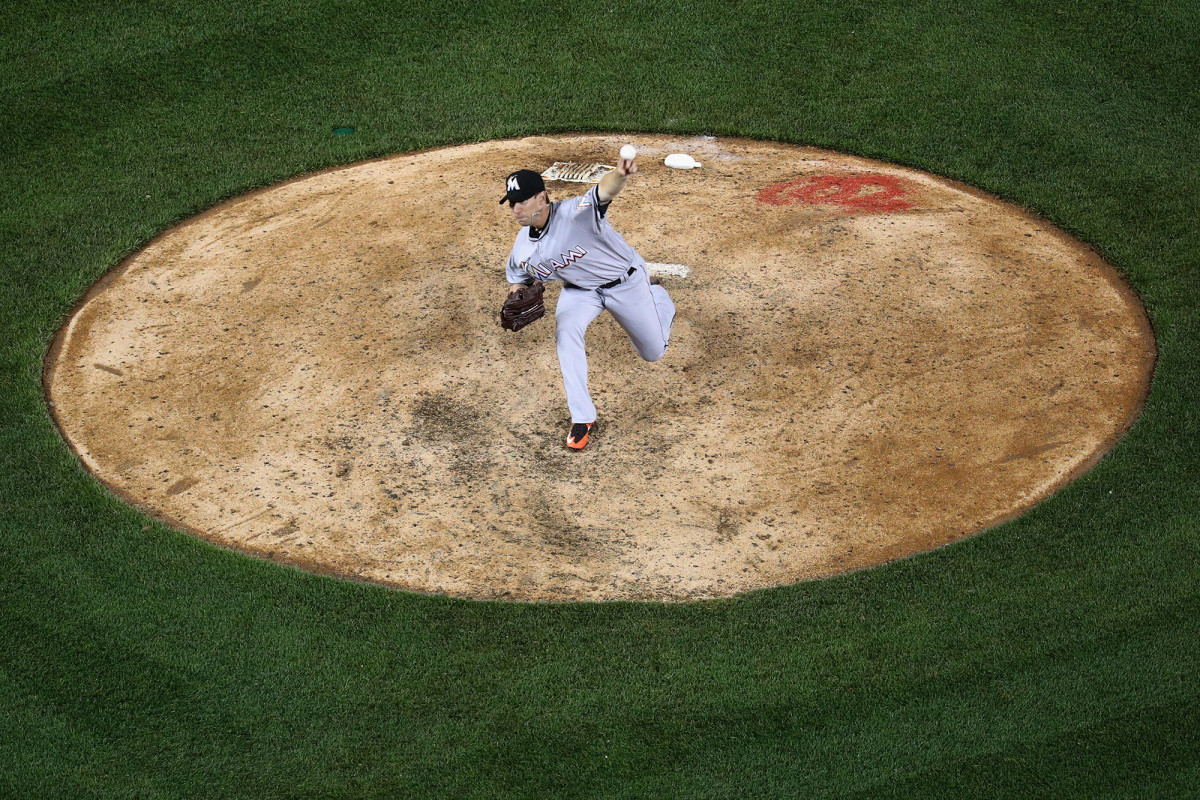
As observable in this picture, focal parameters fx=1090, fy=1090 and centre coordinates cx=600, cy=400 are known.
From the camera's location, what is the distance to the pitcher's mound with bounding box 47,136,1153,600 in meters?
5.87

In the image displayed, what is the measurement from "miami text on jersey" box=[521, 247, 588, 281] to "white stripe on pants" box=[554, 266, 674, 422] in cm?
22

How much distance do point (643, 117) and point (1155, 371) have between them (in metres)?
5.00

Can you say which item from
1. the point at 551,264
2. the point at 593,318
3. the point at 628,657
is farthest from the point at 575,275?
the point at 628,657

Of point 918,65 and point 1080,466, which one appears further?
point 918,65

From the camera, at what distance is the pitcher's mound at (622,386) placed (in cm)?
587

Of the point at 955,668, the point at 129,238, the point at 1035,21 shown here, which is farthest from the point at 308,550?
the point at 1035,21

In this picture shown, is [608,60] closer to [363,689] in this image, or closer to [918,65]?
[918,65]

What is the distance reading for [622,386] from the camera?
691 cm

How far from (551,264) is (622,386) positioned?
1.00 meters

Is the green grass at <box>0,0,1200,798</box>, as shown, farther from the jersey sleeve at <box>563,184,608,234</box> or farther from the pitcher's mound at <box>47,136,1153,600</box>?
the jersey sleeve at <box>563,184,608,234</box>

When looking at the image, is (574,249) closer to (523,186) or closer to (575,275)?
(575,275)

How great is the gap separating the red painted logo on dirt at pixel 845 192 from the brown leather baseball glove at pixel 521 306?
2.98 metres

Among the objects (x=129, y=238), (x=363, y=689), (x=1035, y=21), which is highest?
(x=1035, y=21)

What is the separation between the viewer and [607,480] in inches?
245
